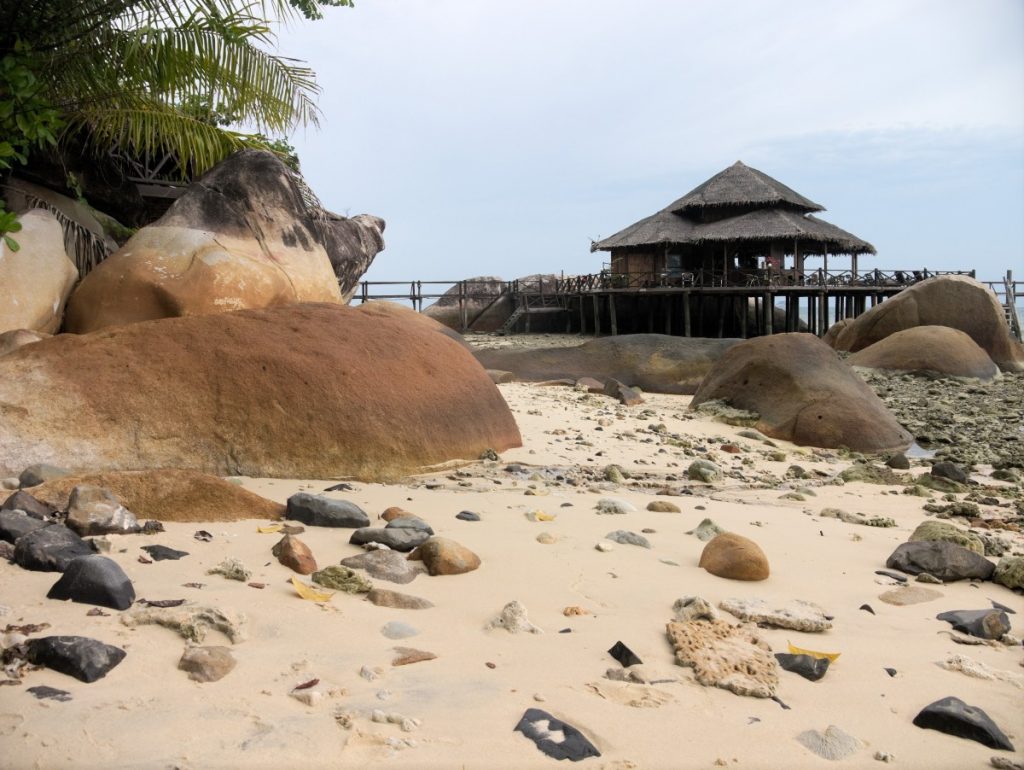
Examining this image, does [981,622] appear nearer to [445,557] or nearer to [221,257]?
[445,557]

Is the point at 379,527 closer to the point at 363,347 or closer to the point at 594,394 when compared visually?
the point at 363,347

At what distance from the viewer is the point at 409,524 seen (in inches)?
143

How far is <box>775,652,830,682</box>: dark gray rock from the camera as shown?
2584mm

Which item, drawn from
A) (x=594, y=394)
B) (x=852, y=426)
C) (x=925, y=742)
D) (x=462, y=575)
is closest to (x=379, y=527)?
(x=462, y=575)

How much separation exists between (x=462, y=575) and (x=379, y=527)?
2.09ft

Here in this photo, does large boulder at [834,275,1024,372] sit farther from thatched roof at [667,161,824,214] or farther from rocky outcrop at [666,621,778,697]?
rocky outcrop at [666,621,778,697]

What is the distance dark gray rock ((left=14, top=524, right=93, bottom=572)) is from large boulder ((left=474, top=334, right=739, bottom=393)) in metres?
9.30

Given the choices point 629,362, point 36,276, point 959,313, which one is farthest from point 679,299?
point 36,276

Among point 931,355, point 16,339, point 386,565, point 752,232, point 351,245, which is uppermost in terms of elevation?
point 752,232

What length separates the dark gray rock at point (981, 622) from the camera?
3.05 meters

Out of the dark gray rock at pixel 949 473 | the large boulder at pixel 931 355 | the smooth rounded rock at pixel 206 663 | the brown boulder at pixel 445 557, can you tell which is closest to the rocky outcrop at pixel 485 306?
the large boulder at pixel 931 355

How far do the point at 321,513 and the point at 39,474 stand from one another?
1.41m

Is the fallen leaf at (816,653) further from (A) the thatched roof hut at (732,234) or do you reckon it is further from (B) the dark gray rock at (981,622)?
(A) the thatched roof hut at (732,234)

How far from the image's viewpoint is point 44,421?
447 centimetres
